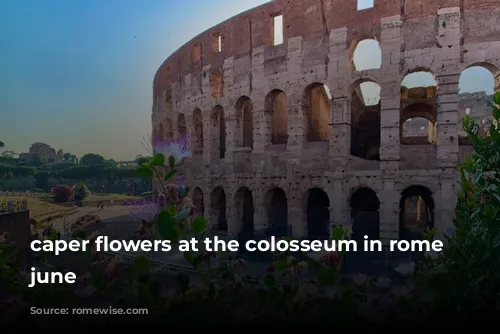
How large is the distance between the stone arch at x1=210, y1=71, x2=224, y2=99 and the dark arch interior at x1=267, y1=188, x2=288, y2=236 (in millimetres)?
6033

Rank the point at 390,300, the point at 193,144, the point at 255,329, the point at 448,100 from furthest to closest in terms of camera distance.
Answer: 1. the point at 193,144
2. the point at 448,100
3. the point at 390,300
4. the point at 255,329

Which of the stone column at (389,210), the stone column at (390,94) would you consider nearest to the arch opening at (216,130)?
the stone column at (390,94)

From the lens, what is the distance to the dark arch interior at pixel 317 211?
58.2 feet

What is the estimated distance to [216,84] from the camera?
771 inches

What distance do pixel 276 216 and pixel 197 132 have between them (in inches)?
288

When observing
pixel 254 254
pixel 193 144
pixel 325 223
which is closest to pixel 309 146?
pixel 325 223

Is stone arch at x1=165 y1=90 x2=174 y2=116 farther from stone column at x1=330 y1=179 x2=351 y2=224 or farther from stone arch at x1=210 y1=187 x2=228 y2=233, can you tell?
stone column at x1=330 y1=179 x2=351 y2=224

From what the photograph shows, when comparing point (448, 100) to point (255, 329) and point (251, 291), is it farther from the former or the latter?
point (255, 329)

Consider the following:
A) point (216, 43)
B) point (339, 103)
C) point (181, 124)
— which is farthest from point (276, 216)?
point (216, 43)

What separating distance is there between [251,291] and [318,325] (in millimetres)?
1412

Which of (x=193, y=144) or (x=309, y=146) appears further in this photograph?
(x=193, y=144)

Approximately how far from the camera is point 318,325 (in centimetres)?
246

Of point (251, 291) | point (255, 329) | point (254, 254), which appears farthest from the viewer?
point (254, 254)

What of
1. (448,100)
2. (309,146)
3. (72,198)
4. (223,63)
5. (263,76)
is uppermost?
(223,63)
